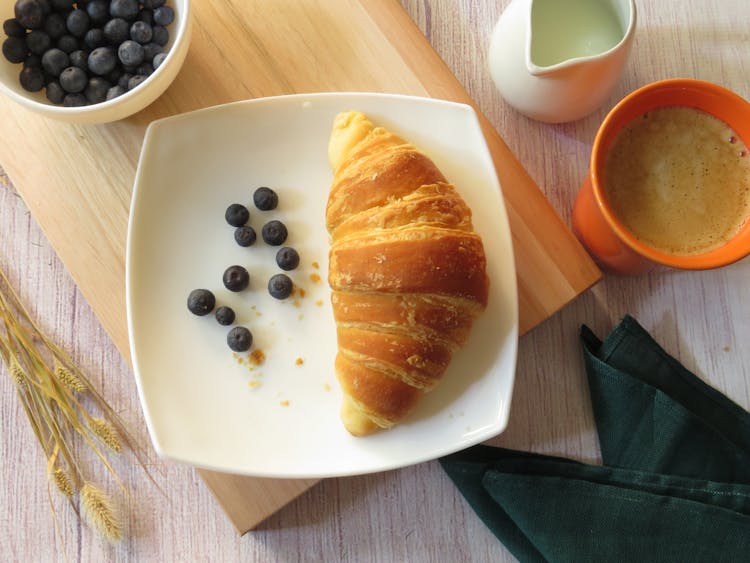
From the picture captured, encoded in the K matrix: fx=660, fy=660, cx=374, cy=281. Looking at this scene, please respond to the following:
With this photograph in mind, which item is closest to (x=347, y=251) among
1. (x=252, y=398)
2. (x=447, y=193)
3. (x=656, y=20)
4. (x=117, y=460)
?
(x=447, y=193)

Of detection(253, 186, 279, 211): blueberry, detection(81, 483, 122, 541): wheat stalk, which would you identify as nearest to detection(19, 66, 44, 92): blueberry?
detection(253, 186, 279, 211): blueberry

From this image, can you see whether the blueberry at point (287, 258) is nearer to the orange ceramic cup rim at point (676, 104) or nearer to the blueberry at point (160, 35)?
the blueberry at point (160, 35)

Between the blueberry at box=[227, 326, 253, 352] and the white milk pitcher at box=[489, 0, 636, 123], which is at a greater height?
the white milk pitcher at box=[489, 0, 636, 123]

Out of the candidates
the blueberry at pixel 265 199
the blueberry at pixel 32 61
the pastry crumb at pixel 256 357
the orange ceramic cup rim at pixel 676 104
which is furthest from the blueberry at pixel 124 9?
the orange ceramic cup rim at pixel 676 104

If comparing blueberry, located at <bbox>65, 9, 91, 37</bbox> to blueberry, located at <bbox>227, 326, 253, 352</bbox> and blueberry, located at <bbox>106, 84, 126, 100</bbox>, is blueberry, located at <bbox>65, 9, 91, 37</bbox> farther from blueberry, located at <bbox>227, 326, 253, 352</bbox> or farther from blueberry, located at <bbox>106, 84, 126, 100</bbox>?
blueberry, located at <bbox>227, 326, 253, 352</bbox>

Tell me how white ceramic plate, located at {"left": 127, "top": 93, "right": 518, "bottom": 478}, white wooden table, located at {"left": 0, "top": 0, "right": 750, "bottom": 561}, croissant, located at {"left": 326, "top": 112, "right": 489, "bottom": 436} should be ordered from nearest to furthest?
croissant, located at {"left": 326, "top": 112, "right": 489, "bottom": 436}, white ceramic plate, located at {"left": 127, "top": 93, "right": 518, "bottom": 478}, white wooden table, located at {"left": 0, "top": 0, "right": 750, "bottom": 561}

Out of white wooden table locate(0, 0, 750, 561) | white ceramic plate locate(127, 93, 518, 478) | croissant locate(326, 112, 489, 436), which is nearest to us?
croissant locate(326, 112, 489, 436)

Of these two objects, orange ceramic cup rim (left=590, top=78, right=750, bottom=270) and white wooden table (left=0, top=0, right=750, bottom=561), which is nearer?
orange ceramic cup rim (left=590, top=78, right=750, bottom=270)

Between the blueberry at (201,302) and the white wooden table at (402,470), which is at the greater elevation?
the blueberry at (201,302)
